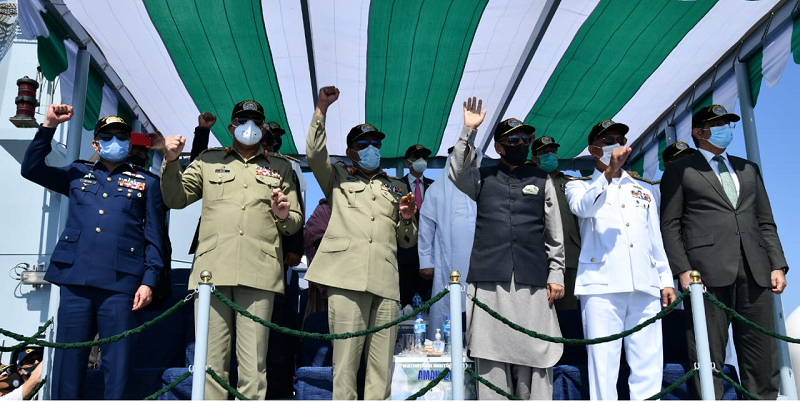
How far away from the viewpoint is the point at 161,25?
Answer: 494 cm

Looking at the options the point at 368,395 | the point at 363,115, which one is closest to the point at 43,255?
the point at 363,115

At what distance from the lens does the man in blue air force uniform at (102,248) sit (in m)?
3.61

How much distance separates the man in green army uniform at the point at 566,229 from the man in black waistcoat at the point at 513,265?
0.76m

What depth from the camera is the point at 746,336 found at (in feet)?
12.7

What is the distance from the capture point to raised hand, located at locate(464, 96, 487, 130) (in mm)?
3842

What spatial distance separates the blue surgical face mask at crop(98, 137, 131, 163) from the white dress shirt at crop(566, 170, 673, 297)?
2.92 metres

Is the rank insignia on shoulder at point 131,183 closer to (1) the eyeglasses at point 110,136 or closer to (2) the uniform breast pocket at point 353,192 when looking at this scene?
(1) the eyeglasses at point 110,136

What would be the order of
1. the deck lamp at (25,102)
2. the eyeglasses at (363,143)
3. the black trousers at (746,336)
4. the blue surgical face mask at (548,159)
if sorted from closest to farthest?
the black trousers at (746,336), the eyeglasses at (363,143), the blue surgical face mask at (548,159), the deck lamp at (25,102)

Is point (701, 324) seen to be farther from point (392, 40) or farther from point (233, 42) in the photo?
point (233, 42)

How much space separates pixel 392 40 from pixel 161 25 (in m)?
1.87

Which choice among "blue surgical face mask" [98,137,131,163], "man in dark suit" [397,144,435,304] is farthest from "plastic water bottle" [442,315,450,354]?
"blue surgical face mask" [98,137,131,163]

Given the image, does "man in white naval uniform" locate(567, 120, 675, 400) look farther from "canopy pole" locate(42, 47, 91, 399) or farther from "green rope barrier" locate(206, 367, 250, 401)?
"canopy pole" locate(42, 47, 91, 399)

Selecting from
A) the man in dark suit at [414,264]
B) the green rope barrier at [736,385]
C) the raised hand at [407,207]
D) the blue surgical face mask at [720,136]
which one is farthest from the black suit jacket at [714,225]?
the man in dark suit at [414,264]

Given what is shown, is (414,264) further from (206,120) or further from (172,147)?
(172,147)
